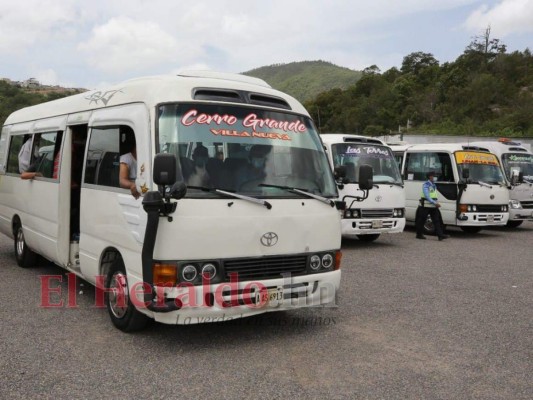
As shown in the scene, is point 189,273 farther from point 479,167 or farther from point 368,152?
point 479,167

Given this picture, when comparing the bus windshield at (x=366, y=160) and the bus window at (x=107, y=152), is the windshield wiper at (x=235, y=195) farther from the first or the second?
the bus windshield at (x=366, y=160)

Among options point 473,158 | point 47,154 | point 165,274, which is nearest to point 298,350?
point 165,274

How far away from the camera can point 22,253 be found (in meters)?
8.69

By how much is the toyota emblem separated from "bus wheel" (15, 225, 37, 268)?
490 centimetres

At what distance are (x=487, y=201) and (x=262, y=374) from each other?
423 inches

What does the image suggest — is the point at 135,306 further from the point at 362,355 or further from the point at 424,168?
the point at 424,168

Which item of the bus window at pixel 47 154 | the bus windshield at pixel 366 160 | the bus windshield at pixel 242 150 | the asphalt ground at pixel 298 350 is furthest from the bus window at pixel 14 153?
the bus windshield at pixel 366 160

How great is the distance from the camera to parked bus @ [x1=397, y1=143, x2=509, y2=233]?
13633 mm

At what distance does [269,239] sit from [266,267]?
262 millimetres

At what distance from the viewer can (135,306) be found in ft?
17.0

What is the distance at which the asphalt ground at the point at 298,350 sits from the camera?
4250 mm

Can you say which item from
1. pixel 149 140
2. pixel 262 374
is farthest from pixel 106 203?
pixel 262 374

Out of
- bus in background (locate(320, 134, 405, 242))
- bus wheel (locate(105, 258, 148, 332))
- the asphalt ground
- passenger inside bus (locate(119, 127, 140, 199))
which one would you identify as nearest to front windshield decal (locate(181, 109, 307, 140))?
passenger inside bus (locate(119, 127, 140, 199))

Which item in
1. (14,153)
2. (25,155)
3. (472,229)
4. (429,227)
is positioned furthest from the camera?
(472,229)
